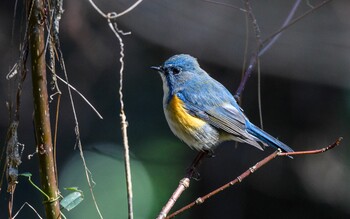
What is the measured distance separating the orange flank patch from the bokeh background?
1.22 meters

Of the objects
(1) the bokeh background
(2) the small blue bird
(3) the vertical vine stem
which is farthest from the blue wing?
(3) the vertical vine stem

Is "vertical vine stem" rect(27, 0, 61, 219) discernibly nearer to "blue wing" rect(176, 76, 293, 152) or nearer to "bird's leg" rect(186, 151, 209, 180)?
"bird's leg" rect(186, 151, 209, 180)

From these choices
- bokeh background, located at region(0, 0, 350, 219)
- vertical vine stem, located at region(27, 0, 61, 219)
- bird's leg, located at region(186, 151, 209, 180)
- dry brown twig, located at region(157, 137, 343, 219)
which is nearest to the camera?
vertical vine stem, located at region(27, 0, 61, 219)

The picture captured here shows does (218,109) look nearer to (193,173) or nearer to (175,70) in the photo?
(175,70)

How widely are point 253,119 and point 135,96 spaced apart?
3.49ft

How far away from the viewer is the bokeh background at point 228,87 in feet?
17.2

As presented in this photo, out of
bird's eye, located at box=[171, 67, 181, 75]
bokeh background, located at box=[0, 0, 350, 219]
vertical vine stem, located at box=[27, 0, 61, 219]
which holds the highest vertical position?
vertical vine stem, located at box=[27, 0, 61, 219]

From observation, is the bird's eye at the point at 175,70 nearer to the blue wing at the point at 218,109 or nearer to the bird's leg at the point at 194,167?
the blue wing at the point at 218,109

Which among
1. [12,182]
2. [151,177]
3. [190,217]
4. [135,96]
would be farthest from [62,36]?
[12,182]

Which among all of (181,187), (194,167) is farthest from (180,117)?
(181,187)

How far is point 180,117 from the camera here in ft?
12.3

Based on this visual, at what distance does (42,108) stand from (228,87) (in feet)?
12.4

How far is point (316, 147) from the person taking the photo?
5.49 m

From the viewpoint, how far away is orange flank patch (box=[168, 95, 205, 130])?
3.76 m
